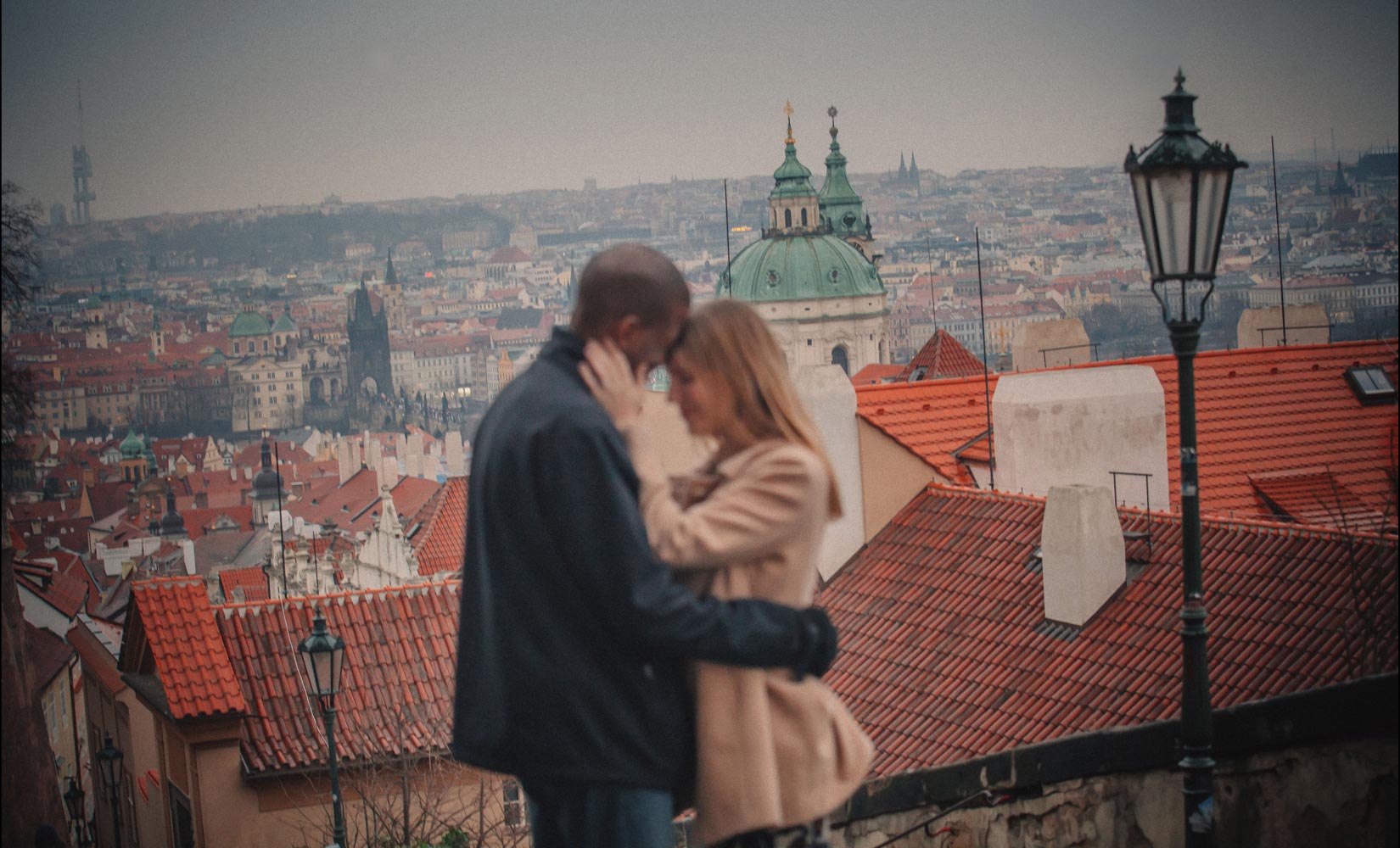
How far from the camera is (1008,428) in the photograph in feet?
37.9

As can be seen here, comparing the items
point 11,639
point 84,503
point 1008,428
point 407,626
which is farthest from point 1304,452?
point 84,503

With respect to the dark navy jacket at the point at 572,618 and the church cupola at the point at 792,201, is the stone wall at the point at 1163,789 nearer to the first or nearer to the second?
the dark navy jacket at the point at 572,618

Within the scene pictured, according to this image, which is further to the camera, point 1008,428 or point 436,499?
point 436,499

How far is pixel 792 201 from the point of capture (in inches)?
4788

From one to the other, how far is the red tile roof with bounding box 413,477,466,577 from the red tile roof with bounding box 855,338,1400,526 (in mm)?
31292

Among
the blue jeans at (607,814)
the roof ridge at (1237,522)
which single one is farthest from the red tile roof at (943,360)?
the blue jeans at (607,814)

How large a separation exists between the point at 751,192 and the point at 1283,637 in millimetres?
147956

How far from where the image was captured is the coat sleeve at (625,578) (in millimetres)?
2168

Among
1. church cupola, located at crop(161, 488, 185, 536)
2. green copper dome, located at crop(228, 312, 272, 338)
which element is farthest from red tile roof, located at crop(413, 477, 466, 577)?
green copper dome, located at crop(228, 312, 272, 338)

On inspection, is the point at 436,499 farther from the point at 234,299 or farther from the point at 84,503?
the point at 234,299

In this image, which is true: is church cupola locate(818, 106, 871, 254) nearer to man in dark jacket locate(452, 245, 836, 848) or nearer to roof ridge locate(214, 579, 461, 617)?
roof ridge locate(214, 579, 461, 617)

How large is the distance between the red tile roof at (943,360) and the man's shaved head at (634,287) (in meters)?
40.5

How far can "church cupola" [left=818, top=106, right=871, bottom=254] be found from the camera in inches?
4968

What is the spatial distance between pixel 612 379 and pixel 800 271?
11768cm
